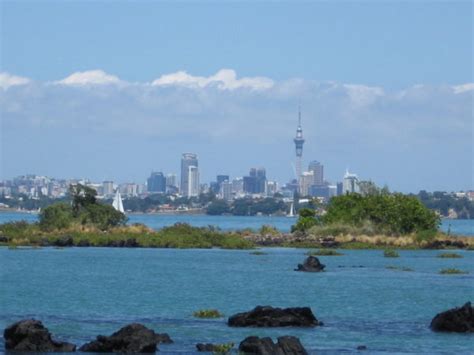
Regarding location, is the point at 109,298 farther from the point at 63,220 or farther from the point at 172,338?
the point at 63,220

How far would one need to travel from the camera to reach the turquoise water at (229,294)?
4412 centimetres

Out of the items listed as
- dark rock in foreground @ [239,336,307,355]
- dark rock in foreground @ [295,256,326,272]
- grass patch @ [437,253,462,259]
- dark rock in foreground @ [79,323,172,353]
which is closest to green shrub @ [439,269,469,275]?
dark rock in foreground @ [295,256,326,272]

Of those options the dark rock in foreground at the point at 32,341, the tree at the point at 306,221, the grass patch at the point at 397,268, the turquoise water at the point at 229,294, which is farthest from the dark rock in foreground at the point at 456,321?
the tree at the point at 306,221

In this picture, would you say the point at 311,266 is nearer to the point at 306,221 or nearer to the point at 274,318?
the point at 274,318

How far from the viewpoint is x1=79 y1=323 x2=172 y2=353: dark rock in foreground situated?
38656mm

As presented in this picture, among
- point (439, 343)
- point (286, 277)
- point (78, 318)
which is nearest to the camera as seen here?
point (439, 343)

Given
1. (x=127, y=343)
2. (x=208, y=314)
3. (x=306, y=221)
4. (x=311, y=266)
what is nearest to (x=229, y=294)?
(x=208, y=314)

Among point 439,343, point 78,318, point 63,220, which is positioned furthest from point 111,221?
point 439,343

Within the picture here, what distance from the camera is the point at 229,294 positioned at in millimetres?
63125

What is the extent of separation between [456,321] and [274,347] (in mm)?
10564

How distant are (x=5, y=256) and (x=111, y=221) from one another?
88.9 ft

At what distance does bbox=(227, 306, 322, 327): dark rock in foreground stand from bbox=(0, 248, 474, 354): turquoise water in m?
0.58

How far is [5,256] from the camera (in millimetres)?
96812

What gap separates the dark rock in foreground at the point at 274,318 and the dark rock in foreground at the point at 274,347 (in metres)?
7.99
